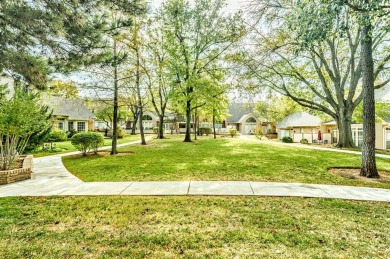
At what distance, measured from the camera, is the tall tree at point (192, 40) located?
72.6 ft

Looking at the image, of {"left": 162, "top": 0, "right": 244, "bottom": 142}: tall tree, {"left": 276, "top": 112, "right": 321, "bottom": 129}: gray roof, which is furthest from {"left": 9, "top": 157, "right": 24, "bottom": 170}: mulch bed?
{"left": 276, "top": 112, "right": 321, "bottom": 129}: gray roof

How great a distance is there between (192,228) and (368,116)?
26.8ft

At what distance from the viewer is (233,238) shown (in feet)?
11.4

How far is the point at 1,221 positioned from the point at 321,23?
334 inches

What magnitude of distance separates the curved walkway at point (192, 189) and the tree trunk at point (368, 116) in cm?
199

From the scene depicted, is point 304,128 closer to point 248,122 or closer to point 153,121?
point 248,122

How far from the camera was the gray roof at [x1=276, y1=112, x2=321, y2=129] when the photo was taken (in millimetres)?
30709

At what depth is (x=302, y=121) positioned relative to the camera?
32594 mm

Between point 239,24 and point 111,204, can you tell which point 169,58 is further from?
point 111,204

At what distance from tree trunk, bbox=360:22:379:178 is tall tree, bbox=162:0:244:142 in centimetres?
1438

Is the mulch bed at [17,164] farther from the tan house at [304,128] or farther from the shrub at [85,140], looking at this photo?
the tan house at [304,128]

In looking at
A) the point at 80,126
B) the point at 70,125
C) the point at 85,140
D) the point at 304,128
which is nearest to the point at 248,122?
the point at 304,128

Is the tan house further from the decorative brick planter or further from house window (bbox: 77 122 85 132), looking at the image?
house window (bbox: 77 122 85 132)

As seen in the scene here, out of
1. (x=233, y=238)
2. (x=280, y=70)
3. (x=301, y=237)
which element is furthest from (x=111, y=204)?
(x=280, y=70)
